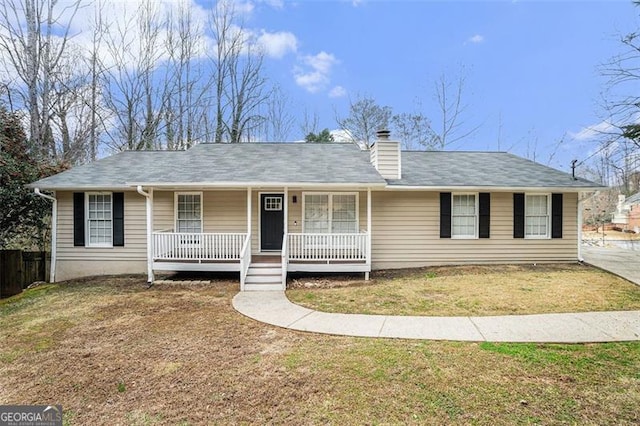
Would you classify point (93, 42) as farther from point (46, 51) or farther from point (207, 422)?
point (207, 422)

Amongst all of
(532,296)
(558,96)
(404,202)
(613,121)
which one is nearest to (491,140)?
(558,96)

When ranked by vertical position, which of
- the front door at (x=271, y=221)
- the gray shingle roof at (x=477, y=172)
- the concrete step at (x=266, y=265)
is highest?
the gray shingle roof at (x=477, y=172)

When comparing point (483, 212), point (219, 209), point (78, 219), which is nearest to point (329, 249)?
point (219, 209)

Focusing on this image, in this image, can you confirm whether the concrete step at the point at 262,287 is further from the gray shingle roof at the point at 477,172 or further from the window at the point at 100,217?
the window at the point at 100,217

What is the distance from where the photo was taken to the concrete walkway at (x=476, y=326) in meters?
5.04

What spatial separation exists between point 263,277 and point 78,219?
6.34m

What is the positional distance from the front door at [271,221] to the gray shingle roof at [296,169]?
3.17 feet

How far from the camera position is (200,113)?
70.9ft

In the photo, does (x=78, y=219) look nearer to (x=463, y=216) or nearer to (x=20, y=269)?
(x=20, y=269)

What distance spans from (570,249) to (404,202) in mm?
Result: 5566

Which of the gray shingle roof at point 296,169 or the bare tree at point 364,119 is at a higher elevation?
the bare tree at point 364,119

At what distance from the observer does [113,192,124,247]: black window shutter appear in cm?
1019

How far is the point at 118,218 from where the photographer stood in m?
10.2

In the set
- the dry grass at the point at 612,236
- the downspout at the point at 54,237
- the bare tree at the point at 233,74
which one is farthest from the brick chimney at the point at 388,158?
the dry grass at the point at 612,236
